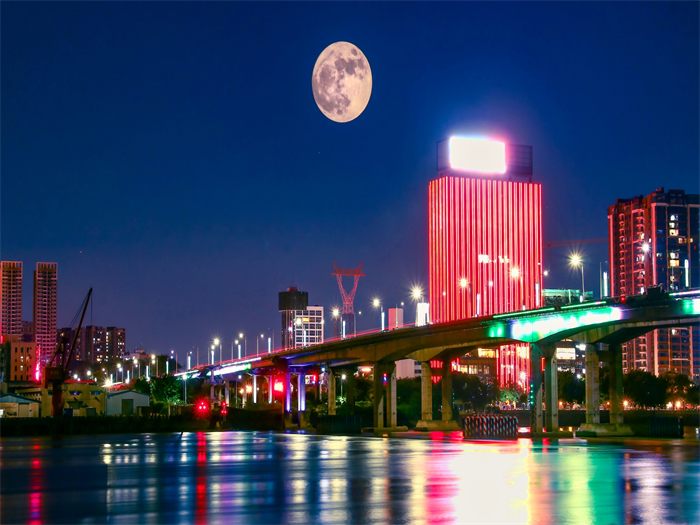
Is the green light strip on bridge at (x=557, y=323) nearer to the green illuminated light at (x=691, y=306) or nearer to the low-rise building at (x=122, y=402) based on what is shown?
the green illuminated light at (x=691, y=306)

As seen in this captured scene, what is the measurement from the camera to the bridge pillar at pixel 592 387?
88438 millimetres

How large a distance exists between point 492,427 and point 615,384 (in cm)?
2376

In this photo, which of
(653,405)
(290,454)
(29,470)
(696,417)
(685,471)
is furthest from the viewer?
(653,405)

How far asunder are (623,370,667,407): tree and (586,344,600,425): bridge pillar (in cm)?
10925

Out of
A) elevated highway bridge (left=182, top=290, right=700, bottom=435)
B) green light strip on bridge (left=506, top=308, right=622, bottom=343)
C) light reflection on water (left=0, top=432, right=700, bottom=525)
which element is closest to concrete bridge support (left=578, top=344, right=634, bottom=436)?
elevated highway bridge (left=182, top=290, right=700, bottom=435)

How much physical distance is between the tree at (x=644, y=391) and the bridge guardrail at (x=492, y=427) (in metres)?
127

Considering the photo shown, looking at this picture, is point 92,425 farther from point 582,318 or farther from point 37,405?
point 582,318

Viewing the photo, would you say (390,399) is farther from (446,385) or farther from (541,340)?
(541,340)

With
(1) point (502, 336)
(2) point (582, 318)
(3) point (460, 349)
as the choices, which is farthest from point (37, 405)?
(2) point (582, 318)

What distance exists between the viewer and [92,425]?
94.3 m

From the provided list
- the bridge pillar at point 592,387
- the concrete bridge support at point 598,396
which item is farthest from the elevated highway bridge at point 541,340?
the concrete bridge support at point 598,396

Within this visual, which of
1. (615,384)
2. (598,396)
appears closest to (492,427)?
(598,396)

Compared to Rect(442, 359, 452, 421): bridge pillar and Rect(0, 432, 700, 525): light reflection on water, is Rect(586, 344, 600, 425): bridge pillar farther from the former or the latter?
Rect(0, 432, 700, 525): light reflection on water

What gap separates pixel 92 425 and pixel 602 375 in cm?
13609
